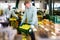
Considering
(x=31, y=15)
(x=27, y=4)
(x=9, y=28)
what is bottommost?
(x=9, y=28)

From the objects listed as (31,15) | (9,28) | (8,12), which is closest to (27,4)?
(31,15)

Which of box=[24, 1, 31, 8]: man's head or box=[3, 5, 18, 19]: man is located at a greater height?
box=[24, 1, 31, 8]: man's head

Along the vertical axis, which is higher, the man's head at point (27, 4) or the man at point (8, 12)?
the man's head at point (27, 4)

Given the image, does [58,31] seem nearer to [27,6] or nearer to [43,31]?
[43,31]

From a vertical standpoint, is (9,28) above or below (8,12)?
below

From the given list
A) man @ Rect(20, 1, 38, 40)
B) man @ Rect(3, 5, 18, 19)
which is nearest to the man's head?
man @ Rect(20, 1, 38, 40)

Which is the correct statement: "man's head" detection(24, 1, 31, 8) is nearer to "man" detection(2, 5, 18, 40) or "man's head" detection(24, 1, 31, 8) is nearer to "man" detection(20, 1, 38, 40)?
"man" detection(20, 1, 38, 40)

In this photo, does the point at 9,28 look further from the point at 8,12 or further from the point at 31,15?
the point at 31,15

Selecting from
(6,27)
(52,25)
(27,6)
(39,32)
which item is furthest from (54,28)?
(6,27)

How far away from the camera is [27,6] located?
79.0 inches

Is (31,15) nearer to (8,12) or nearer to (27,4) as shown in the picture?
(27,4)

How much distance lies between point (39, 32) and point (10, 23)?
35 centimetres

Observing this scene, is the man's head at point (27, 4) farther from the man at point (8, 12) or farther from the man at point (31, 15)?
the man at point (8, 12)

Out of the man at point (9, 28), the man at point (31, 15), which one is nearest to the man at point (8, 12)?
the man at point (9, 28)
